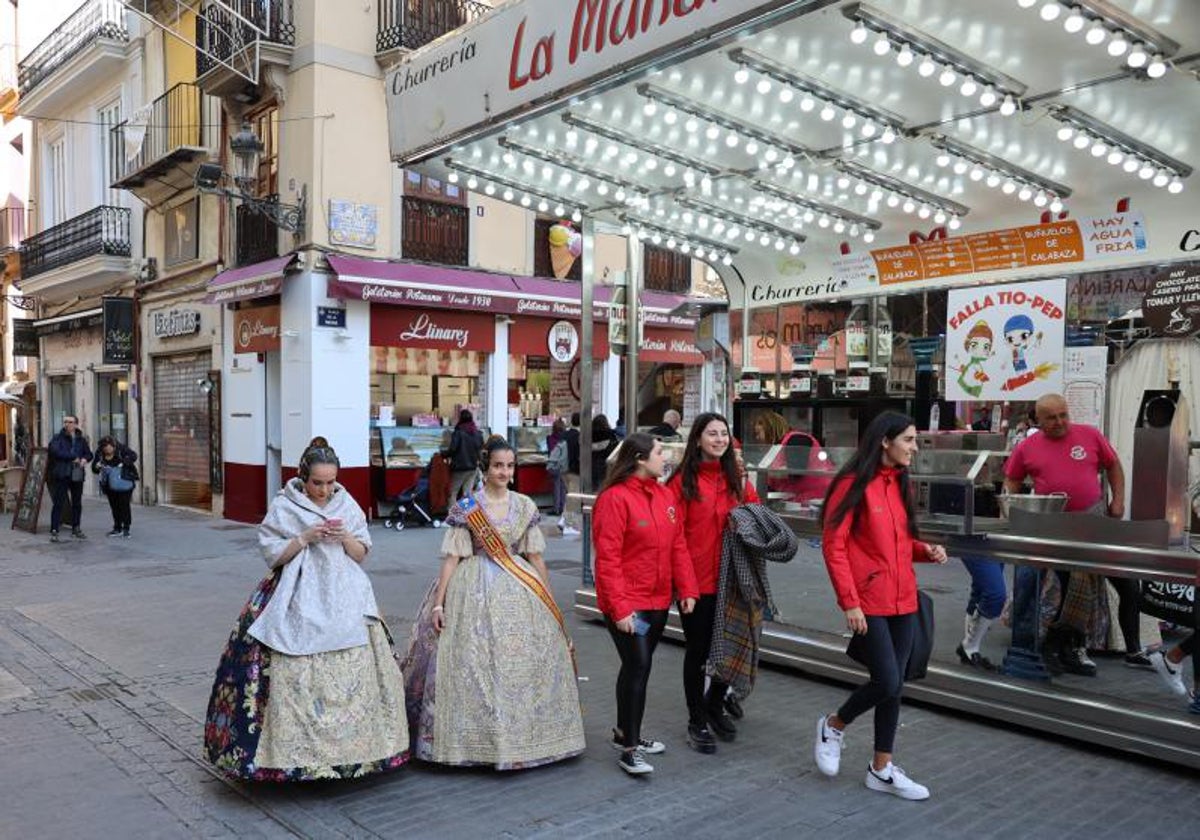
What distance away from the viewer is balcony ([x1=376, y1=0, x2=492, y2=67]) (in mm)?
14672

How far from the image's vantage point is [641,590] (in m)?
4.66

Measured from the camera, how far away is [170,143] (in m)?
17.5

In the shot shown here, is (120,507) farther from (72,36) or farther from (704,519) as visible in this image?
(72,36)

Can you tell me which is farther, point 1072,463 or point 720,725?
point 1072,463

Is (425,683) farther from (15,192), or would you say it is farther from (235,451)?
(15,192)

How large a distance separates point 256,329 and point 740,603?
12.0m

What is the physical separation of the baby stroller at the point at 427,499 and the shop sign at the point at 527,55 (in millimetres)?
7393

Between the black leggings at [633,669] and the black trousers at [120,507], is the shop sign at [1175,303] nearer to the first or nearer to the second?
the black leggings at [633,669]

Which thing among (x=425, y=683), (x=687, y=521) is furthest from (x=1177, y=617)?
(x=425, y=683)

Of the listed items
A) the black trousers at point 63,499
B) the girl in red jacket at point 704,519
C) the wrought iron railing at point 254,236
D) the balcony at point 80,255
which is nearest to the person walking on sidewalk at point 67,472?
the black trousers at point 63,499

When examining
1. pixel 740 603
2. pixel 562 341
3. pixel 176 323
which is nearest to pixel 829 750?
pixel 740 603

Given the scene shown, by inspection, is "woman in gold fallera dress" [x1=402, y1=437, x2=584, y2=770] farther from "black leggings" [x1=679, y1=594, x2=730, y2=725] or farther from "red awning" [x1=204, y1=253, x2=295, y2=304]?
"red awning" [x1=204, y1=253, x2=295, y2=304]

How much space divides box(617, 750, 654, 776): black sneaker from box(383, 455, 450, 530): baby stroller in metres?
9.83

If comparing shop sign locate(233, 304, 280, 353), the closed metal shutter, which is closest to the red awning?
shop sign locate(233, 304, 280, 353)
